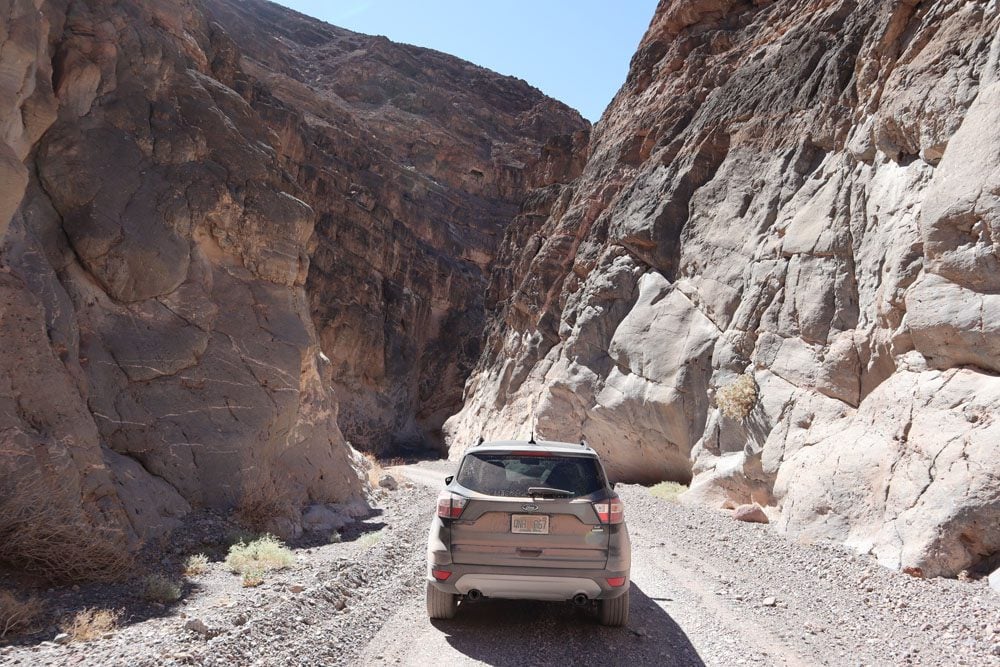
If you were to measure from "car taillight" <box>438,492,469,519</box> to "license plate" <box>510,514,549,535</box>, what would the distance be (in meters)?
0.46

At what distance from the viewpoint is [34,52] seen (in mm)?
7762

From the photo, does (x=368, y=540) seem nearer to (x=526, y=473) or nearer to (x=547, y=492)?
(x=526, y=473)

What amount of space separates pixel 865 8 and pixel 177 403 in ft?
65.3

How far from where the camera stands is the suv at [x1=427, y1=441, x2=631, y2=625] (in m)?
5.16

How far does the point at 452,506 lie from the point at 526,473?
0.74 metres

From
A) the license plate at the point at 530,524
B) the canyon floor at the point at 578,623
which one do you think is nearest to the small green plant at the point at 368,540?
the canyon floor at the point at 578,623

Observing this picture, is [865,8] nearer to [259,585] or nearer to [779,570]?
[779,570]

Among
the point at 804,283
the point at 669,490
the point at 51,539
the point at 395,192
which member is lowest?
the point at 669,490

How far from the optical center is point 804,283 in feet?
45.1

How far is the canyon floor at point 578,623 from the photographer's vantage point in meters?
4.75

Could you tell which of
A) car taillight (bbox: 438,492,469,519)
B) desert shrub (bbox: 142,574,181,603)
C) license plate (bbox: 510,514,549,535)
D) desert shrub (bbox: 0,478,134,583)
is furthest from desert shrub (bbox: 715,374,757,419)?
desert shrub (bbox: 0,478,134,583)

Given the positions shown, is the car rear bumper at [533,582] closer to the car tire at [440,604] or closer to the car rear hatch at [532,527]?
the car rear hatch at [532,527]

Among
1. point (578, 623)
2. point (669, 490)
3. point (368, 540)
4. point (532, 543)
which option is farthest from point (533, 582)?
point (669, 490)

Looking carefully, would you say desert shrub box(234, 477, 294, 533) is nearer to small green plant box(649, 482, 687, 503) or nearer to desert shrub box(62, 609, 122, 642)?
desert shrub box(62, 609, 122, 642)
